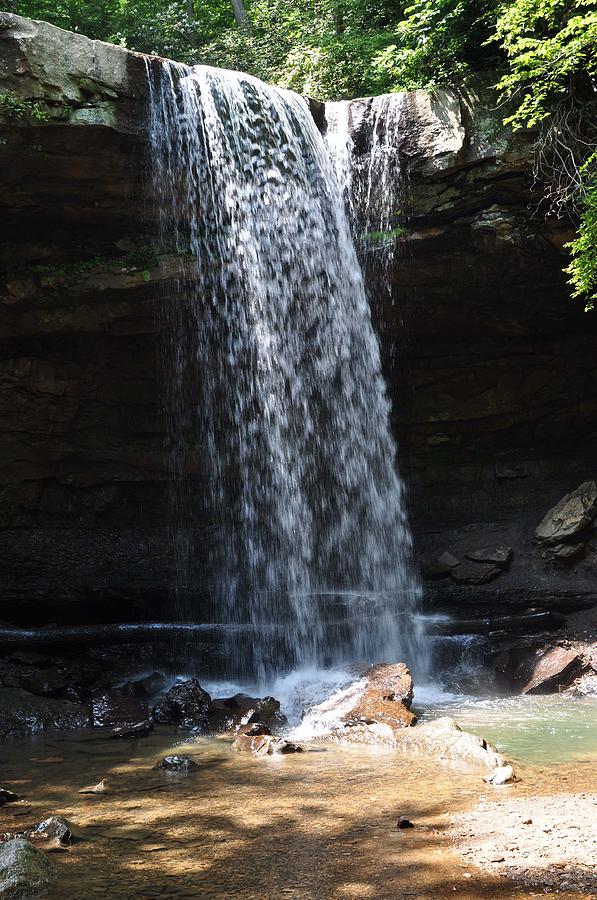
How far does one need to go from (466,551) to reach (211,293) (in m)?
5.07

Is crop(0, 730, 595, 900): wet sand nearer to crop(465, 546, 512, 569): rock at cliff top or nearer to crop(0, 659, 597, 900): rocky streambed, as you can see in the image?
crop(0, 659, 597, 900): rocky streambed

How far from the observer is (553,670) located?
7613 mm

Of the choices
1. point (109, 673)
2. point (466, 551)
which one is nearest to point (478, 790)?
point (109, 673)

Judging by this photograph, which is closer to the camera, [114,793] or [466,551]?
[114,793]

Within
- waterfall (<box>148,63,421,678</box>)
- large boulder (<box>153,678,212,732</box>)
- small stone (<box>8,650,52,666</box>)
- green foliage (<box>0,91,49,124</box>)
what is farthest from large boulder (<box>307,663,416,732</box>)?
green foliage (<box>0,91,49,124</box>)

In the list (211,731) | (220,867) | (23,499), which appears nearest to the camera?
(220,867)

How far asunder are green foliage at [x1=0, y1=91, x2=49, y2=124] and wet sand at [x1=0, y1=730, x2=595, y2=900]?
5948 mm

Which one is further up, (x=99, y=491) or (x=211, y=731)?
(x=99, y=491)

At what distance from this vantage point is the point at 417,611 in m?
9.92

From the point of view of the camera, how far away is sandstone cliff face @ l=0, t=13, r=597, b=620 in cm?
810

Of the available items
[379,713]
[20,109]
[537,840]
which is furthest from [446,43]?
[537,840]

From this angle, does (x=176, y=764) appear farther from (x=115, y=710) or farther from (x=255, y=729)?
(x=115, y=710)

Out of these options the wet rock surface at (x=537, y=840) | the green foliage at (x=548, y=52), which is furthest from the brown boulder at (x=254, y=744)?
the green foliage at (x=548, y=52)

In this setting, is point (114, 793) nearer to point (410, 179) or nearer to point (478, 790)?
point (478, 790)
